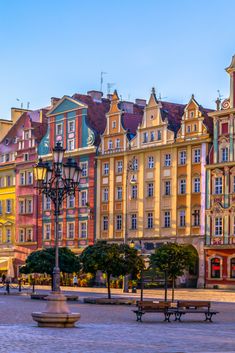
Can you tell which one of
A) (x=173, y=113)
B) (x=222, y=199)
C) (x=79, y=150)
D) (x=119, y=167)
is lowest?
(x=222, y=199)

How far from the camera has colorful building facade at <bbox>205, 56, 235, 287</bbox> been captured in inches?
2517

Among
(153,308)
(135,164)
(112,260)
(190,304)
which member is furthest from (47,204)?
(153,308)

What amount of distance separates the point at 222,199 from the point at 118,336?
42991mm

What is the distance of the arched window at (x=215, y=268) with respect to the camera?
213 ft

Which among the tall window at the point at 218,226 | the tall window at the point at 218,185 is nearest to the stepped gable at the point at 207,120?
the tall window at the point at 218,185

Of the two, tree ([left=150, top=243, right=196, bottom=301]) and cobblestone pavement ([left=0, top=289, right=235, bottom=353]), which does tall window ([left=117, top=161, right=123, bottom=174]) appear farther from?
cobblestone pavement ([left=0, top=289, right=235, bottom=353])

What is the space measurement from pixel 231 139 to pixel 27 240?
27.8 meters

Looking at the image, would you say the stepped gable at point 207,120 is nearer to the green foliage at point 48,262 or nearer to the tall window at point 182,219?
the tall window at point 182,219

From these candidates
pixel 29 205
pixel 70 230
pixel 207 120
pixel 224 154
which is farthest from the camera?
pixel 29 205

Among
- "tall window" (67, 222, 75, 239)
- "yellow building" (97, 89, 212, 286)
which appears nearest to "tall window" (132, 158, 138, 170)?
"yellow building" (97, 89, 212, 286)

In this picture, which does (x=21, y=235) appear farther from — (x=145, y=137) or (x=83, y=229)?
(x=145, y=137)

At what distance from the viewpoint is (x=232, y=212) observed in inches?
2520

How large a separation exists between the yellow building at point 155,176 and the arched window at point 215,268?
3.02 feet

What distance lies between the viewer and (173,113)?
7231 cm
